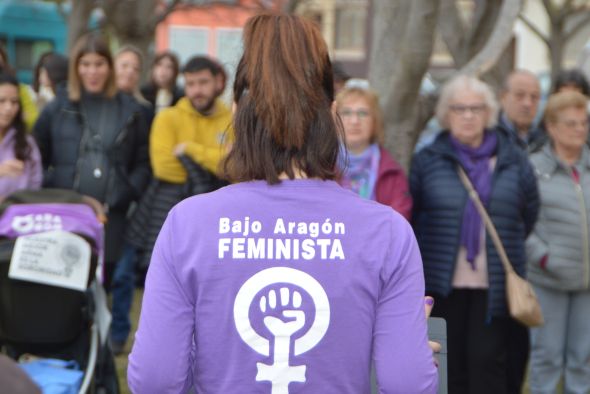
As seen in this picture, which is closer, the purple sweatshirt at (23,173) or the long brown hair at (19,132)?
the purple sweatshirt at (23,173)

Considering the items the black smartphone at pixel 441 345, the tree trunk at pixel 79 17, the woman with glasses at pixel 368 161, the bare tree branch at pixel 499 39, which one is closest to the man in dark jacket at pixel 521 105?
the bare tree branch at pixel 499 39

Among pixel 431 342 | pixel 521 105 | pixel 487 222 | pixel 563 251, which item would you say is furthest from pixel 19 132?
pixel 431 342

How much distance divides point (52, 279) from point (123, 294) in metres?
2.50

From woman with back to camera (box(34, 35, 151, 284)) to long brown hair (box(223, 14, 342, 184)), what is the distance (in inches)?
173

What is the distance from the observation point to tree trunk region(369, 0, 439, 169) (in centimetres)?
641

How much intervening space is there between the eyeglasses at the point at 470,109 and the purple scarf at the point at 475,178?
5.7 inches

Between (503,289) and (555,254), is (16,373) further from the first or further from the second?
(555,254)

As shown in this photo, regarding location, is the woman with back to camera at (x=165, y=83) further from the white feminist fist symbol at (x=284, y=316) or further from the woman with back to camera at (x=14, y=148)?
the white feminist fist symbol at (x=284, y=316)

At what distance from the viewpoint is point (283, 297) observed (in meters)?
2.48

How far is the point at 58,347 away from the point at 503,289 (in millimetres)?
2230

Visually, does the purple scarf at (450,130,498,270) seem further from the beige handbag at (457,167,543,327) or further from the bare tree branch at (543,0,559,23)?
the bare tree branch at (543,0,559,23)

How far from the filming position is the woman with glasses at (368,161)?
18.6 ft

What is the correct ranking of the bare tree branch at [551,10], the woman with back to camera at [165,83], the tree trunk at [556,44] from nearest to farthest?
the woman with back to camera at [165,83], the bare tree branch at [551,10], the tree trunk at [556,44]

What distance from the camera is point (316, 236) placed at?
8.23 feet
